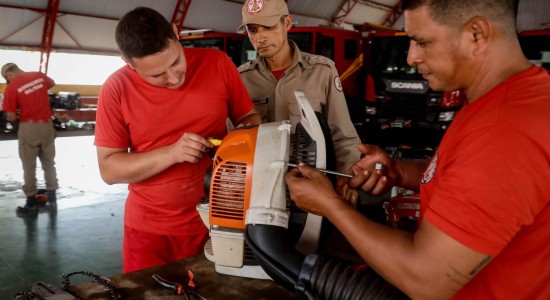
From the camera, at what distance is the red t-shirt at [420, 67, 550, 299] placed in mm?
801

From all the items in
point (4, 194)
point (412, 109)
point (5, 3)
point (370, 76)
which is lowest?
point (4, 194)

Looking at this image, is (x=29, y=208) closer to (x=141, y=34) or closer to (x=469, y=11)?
(x=141, y=34)

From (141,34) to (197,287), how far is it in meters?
0.85

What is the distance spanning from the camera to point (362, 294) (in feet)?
3.50

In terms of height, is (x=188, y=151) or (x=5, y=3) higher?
(x=5, y=3)

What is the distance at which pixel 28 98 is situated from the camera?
521 cm

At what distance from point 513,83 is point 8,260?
399 cm

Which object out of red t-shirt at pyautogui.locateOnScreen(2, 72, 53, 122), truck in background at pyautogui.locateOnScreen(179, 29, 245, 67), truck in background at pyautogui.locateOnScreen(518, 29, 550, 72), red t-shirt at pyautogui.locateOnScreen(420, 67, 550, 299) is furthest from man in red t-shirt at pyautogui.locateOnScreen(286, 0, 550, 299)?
truck in background at pyautogui.locateOnScreen(179, 29, 245, 67)

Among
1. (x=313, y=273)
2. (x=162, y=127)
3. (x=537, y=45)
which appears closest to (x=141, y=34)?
(x=162, y=127)

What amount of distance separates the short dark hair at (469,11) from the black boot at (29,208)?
5.06 m

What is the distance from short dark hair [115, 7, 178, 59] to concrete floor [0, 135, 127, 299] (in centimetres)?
241

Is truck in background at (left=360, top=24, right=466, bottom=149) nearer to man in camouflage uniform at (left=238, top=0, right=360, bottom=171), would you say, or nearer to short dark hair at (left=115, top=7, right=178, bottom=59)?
man in camouflage uniform at (left=238, top=0, right=360, bottom=171)

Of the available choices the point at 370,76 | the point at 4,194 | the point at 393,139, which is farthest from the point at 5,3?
the point at 393,139

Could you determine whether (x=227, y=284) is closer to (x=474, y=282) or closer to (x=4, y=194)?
(x=474, y=282)
